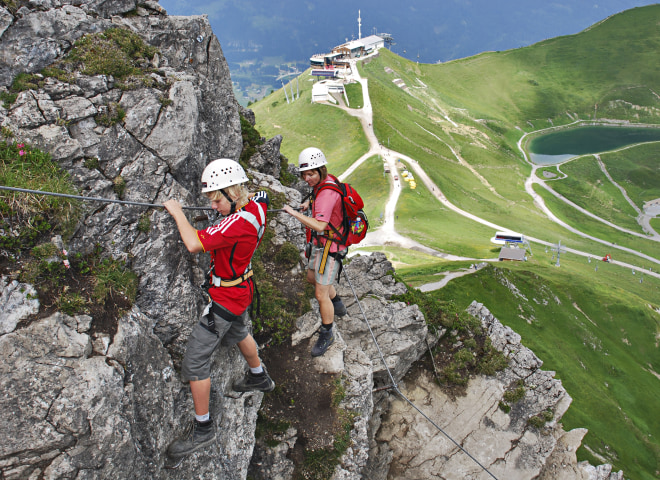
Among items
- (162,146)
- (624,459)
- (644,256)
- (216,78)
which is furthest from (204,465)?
(644,256)

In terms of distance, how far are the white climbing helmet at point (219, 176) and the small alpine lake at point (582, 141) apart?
6088 inches

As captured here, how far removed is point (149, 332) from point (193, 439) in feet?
9.33

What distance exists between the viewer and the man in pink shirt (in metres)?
10.5

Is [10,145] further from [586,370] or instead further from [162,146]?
[586,370]

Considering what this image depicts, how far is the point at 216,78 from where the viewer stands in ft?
52.5

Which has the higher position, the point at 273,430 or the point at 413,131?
the point at 273,430

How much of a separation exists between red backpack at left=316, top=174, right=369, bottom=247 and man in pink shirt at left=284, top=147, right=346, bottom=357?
0.34ft

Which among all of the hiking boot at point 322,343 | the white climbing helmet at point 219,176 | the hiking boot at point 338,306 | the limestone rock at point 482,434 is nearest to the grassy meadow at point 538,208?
the limestone rock at point 482,434

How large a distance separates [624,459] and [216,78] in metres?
35.2

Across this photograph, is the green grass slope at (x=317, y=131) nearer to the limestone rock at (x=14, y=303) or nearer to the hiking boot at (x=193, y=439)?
the hiking boot at (x=193, y=439)

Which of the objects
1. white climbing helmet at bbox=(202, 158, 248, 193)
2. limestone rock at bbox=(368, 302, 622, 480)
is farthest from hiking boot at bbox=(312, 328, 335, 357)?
white climbing helmet at bbox=(202, 158, 248, 193)

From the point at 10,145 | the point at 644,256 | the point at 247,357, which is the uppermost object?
the point at 10,145

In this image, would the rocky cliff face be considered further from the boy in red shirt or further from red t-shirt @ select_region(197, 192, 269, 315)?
red t-shirt @ select_region(197, 192, 269, 315)

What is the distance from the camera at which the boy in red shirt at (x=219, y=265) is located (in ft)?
27.2
